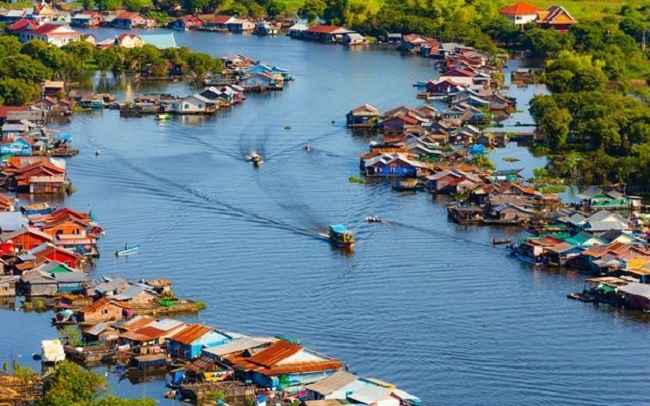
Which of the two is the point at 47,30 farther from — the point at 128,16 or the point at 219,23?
the point at 219,23

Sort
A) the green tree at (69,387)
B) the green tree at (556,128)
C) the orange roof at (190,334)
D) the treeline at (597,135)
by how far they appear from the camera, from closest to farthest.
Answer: the green tree at (69,387)
the orange roof at (190,334)
the treeline at (597,135)
the green tree at (556,128)

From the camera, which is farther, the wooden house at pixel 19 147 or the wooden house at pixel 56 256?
the wooden house at pixel 19 147

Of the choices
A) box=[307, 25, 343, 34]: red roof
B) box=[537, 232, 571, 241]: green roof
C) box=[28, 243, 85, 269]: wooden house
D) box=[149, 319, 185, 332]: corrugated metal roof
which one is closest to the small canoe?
box=[28, 243, 85, 269]: wooden house

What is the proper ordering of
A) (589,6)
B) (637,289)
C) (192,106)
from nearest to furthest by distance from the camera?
(637,289) < (192,106) < (589,6)

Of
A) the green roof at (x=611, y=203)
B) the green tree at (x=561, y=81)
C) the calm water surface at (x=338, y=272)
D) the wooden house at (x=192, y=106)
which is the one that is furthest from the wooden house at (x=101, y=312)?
the green tree at (x=561, y=81)

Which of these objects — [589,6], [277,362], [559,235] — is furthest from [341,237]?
[589,6]

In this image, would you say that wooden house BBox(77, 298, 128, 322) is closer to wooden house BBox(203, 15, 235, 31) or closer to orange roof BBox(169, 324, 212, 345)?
orange roof BBox(169, 324, 212, 345)

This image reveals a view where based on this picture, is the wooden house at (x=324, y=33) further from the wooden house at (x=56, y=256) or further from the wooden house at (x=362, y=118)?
the wooden house at (x=56, y=256)
